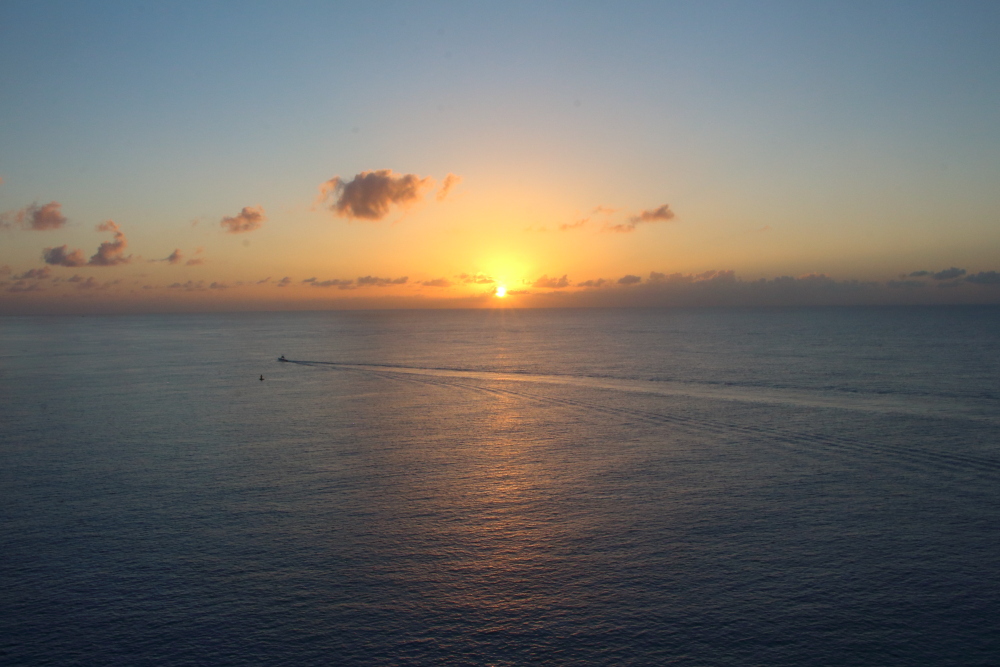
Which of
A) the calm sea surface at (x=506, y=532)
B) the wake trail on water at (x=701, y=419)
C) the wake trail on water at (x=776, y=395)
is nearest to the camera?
the calm sea surface at (x=506, y=532)

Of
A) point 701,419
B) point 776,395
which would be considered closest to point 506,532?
point 701,419

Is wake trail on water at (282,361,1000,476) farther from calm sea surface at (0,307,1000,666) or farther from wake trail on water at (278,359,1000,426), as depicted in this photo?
calm sea surface at (0,307,1000,666)

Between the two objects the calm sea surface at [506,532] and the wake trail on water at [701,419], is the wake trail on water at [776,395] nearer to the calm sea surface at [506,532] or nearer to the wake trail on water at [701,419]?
the wake trail on water at [701,419]

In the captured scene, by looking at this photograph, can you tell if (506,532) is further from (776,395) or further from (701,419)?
(776,395)

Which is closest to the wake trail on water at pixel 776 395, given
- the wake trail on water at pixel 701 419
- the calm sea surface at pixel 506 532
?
the wake trail on water at pixel 701 419

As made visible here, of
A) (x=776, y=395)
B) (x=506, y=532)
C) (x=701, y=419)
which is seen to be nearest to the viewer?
(x=506, y=532)

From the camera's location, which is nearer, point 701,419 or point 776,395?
point 701,419

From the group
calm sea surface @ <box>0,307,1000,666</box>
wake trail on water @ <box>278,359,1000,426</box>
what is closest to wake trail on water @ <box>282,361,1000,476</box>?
wake trail on water @ <box>278,359,1000,426</box>
